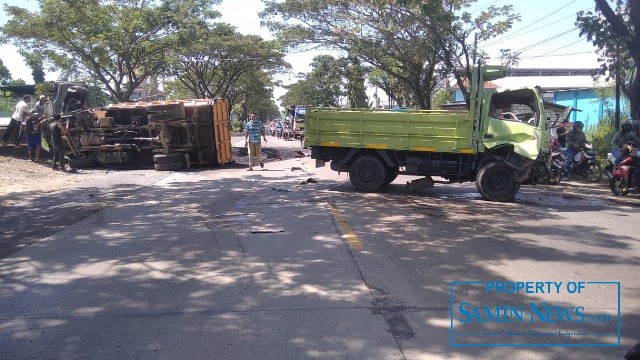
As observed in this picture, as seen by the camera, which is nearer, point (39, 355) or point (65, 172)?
point (39, 355)

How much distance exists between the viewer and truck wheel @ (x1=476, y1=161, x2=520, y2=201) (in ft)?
34.9

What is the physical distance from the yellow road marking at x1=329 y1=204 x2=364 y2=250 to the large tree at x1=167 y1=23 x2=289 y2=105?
25196 mm

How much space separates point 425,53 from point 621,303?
56.5 ft

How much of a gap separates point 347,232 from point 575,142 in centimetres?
973

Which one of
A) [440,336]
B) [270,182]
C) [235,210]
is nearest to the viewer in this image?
[440,336]

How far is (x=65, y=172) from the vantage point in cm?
1538

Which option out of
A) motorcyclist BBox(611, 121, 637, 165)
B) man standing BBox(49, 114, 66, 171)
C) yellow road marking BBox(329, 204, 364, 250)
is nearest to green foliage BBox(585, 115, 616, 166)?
motorcyclist BBox(611, 121, 637, 165)

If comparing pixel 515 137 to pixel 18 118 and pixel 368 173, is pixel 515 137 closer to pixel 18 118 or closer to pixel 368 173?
pixel 368 173

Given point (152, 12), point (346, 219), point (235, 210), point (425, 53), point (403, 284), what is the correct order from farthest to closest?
point (152, 12)
point (425, 53)
point (235, 210)
point (346, 219)
point (403, 284)

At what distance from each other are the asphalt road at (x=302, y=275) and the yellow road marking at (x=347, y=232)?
0.04 metres

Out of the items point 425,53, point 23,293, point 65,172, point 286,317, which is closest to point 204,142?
point 65,172

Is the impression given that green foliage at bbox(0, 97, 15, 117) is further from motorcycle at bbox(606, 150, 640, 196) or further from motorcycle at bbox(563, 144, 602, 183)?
motorcycle at bbox(606, 150, 640, 196)

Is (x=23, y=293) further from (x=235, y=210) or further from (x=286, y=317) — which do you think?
(x=235, y=210)

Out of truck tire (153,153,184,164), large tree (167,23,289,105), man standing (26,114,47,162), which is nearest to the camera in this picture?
man standing (26,114,47,162)
